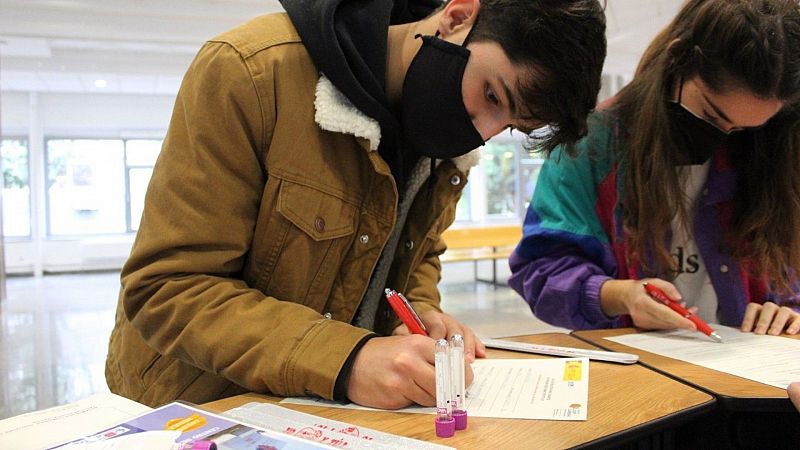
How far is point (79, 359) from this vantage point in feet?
14.4

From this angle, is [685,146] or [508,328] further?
[508,328]

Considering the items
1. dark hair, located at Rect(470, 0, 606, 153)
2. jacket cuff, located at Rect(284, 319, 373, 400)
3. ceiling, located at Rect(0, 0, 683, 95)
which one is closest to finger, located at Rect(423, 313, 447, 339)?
jacket cuff, located at Rect(284, 319, 373, 400)

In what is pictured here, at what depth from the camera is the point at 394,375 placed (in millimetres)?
829

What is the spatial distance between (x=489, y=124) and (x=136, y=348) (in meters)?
0.68

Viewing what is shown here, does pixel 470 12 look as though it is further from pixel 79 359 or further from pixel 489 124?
pixel 79 359

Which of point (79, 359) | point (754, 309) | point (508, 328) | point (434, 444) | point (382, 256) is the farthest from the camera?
point (508, 328)

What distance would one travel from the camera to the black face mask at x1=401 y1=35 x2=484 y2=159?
1.00 metres

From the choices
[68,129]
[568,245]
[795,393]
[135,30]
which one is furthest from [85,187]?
[795,393]

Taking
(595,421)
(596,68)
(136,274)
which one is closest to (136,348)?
(136,274)

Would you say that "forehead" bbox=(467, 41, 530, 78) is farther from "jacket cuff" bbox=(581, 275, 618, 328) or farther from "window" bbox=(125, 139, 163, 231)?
"window" bbox=(125, 139, 163, 231)

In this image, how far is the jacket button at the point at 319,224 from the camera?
3.26 ft

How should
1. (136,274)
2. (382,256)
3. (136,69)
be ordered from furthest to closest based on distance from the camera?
(136,69)
(382,256)
(136,274)

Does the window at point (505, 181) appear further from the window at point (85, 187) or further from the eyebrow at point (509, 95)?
the eyebrow at point (509, 95)

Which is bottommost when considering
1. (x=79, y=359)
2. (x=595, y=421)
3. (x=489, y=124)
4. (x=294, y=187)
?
(x=79, y=359)
